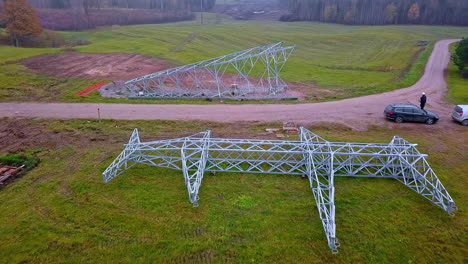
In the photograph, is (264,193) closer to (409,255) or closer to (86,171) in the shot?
(409,255)

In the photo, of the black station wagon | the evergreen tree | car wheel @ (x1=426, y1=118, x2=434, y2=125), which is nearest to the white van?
the black station wagon

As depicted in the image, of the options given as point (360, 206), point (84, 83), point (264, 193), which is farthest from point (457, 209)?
point (84, 83)

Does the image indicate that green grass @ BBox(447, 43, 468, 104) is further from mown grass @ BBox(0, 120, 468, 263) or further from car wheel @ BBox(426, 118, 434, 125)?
mown grass @ BBox(0, 120, 468, 263)

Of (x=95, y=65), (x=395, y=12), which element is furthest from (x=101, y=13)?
(x=395, y=12)

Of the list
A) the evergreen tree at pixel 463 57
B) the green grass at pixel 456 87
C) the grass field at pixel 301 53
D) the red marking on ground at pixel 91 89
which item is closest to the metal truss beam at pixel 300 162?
the grass field at pixel 301 53

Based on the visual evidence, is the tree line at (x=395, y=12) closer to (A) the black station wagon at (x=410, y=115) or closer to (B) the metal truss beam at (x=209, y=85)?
(B) the metal truss beam at (x=209, y=85)
